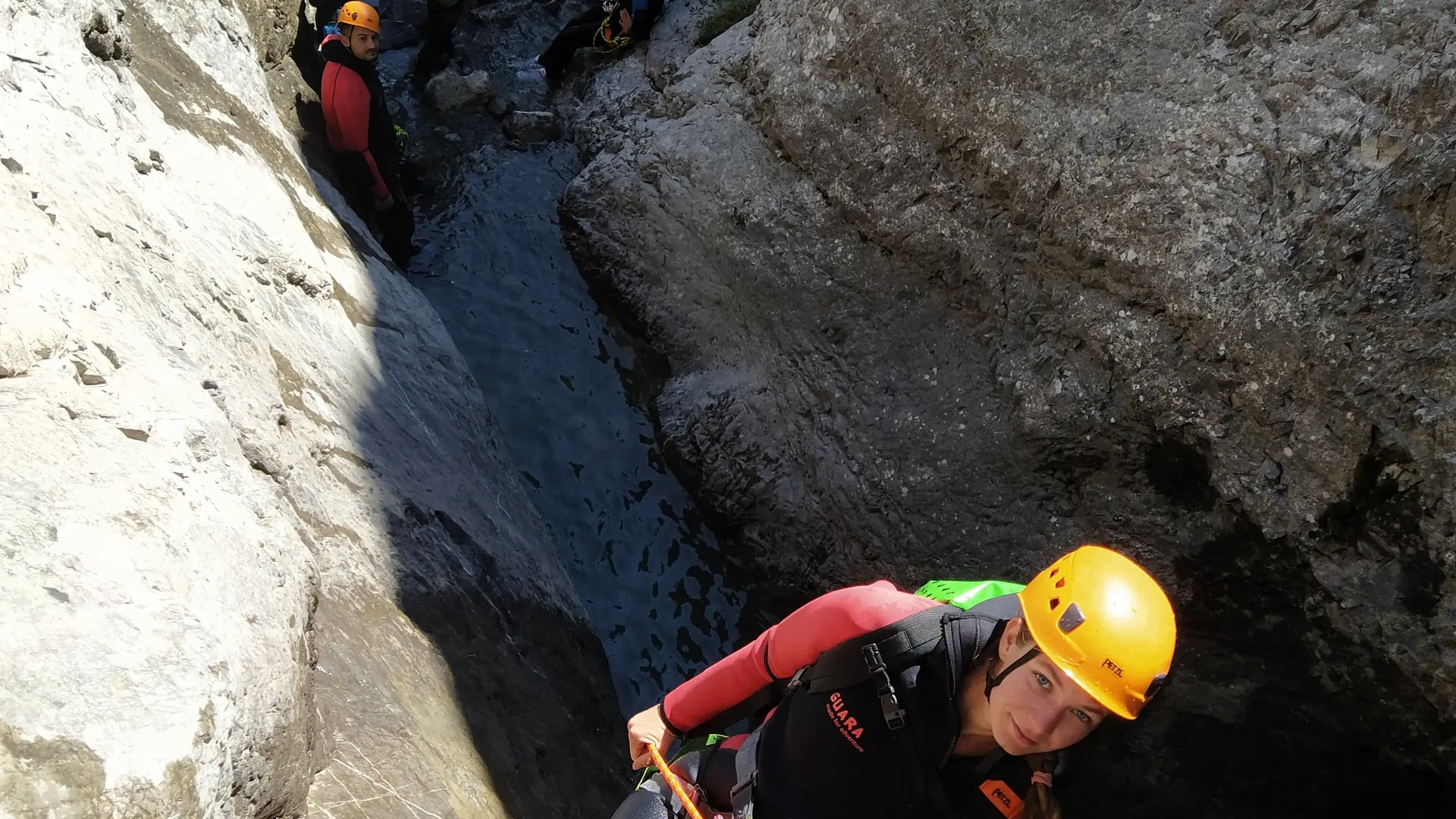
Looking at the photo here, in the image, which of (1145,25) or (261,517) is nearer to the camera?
(261,517)

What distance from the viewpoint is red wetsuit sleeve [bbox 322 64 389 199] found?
6848 millimetres

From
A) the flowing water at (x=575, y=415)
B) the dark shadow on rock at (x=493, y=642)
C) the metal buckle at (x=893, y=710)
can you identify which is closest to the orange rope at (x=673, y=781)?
the metal buckle at (x=893, y=710)

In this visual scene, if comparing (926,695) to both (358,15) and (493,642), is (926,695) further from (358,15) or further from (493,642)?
(358,15)

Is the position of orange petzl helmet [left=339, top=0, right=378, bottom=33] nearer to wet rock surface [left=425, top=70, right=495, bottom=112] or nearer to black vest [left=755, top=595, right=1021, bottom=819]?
wet rock surface [left=425, top=70, right=495, bottom=112]

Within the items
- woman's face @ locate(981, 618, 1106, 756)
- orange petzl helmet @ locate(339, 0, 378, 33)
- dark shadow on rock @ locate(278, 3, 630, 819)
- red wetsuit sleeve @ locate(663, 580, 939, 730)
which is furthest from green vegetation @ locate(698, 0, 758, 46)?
woman's face @ locate(981, 618, 1106, 756)

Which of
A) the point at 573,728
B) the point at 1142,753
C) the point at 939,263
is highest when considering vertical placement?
the point at 939,263

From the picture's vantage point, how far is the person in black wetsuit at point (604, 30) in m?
8.88

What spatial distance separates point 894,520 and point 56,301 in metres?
3.90

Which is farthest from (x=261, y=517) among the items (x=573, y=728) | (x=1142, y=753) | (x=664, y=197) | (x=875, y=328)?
(x=664, y=197)

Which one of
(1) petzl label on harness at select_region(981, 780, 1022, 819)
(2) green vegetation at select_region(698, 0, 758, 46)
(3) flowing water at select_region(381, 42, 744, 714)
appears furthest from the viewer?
(2) green vegetation at select_region(698, 0, 758, 46)

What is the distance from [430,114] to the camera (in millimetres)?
8984

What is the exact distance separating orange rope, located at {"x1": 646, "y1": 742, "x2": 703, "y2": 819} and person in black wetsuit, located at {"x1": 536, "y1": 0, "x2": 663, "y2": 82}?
7495 mm

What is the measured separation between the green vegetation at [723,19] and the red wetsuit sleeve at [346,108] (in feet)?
9.54

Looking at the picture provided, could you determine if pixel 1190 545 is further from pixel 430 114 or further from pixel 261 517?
pixel 430 114
